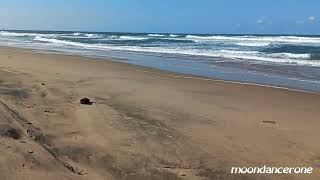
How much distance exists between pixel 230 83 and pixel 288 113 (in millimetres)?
3706

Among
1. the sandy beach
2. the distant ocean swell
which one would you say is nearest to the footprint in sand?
the sandy beach

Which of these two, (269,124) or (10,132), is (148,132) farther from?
(269,124)

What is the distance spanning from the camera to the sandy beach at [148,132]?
3.65m

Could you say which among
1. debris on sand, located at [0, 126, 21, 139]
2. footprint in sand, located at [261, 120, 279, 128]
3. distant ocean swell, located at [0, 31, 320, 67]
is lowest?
distant ocean swell, located at [0, 31, 320, 67]

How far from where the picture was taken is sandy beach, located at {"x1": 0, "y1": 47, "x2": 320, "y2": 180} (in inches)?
144

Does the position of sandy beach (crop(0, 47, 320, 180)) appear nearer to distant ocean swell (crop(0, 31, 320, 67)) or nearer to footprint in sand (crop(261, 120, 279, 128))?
footprint in sand (crop(261, 120, 279, 128))

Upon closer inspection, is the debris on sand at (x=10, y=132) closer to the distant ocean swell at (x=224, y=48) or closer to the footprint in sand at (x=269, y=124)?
the footprint in sand at (x=269, y=124)

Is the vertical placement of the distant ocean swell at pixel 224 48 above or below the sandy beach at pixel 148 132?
below

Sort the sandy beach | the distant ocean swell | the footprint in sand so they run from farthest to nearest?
the distant ocean swell → the footprint in sand → the sandy beach

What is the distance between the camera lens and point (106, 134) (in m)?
4.74

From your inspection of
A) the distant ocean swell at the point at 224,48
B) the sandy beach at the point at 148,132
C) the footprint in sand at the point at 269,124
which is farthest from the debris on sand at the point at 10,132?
the distant ocean swell at the point at 224,48

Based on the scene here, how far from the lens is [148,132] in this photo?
4938mm

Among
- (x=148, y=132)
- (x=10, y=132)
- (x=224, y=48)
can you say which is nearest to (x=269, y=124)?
(x=148, y=132)

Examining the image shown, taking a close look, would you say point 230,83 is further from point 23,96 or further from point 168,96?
point 23,96
